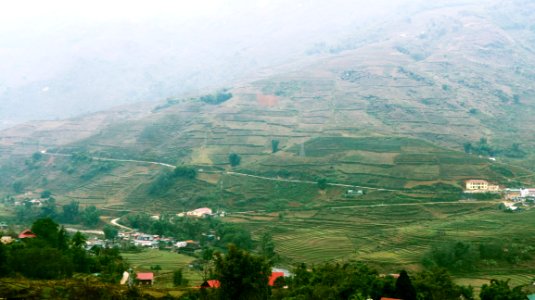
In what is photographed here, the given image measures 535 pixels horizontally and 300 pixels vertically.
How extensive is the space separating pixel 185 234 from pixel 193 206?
351 inches

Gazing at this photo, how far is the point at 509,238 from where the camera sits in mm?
42375

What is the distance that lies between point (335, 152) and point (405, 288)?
4150 cm

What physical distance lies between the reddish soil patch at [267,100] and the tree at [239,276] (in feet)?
234

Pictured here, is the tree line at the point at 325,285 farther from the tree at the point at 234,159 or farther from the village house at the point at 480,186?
the tree at the point at 234,159

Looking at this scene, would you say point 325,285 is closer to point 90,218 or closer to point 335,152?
point 90,218

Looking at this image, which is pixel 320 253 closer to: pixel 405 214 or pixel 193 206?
pixel 405 214

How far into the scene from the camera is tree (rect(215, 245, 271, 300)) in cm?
2520

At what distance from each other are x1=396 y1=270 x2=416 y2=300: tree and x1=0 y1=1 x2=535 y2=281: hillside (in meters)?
13.6

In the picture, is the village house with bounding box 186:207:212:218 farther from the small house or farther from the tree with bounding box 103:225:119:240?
the small house

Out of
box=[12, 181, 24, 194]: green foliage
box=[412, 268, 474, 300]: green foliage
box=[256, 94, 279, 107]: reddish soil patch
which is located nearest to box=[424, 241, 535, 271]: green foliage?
box=[412, 268, 474, 300]: green foliage

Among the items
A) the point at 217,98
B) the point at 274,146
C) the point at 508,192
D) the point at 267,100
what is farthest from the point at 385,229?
the point at 217,98

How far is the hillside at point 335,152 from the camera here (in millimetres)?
50094

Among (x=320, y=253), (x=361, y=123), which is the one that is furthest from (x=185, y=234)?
(x=361, y=123)

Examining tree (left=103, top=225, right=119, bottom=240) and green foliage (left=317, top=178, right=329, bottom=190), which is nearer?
tree (left=103, top=225, right=119, bottom=240)
